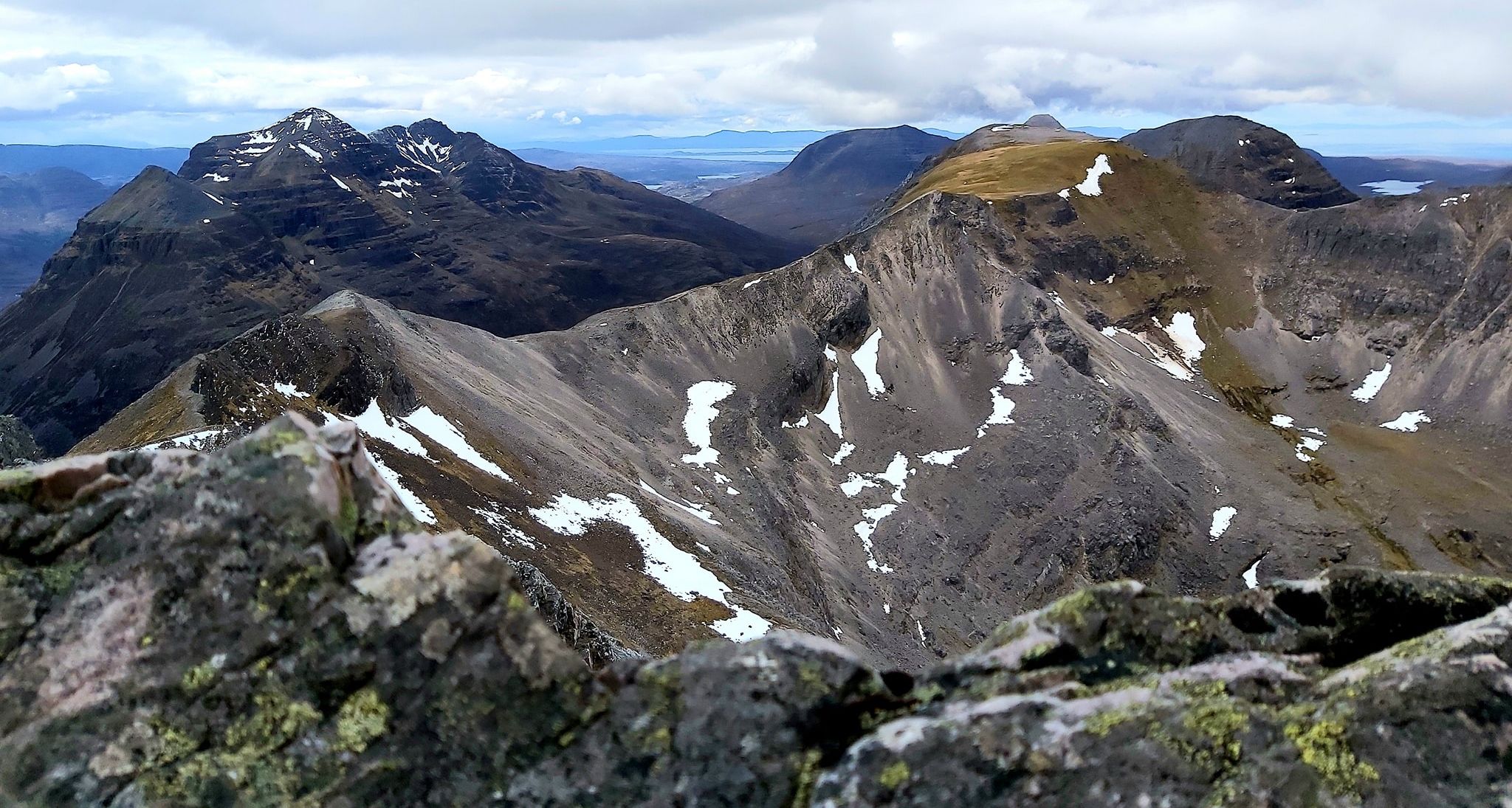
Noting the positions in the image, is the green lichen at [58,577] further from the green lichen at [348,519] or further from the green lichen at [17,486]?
the green lichen at [348,519]

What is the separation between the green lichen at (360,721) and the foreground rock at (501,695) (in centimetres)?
3

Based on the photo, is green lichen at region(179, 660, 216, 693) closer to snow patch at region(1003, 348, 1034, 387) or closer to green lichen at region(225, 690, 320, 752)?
green lichen at region(225, 690, 320, 752)

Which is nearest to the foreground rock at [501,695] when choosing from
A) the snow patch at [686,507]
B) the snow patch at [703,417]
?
the snow patch at [686,507]

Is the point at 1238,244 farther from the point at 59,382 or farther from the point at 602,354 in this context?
the point at 59,382

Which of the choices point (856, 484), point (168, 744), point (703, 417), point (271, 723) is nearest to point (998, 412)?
point (856, 484)

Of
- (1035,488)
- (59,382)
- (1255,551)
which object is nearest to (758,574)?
(1035,488)

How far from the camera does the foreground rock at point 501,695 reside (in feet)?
27.2

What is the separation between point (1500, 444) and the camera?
95938 mm

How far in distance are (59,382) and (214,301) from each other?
3968 cm

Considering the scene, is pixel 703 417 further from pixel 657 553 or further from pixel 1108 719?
pixel 1108 719

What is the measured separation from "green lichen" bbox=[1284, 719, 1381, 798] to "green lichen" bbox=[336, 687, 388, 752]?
406 inches

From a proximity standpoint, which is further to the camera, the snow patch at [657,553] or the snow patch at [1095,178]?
the snow patch at [1095,178]

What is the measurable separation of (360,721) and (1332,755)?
10817 mm

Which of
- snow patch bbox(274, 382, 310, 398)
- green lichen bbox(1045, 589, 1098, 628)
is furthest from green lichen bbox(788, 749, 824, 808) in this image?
snow patch bbox(274, 382, 310, 398)
